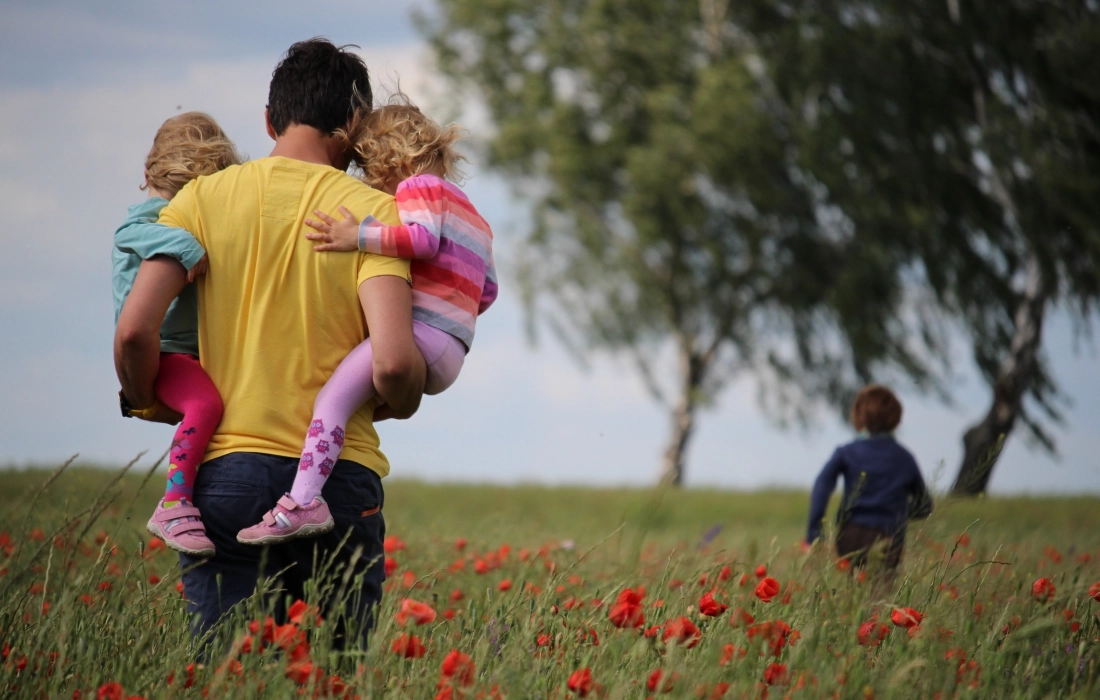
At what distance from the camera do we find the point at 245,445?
2.50 metres

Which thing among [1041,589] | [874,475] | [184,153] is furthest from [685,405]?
[184,153]

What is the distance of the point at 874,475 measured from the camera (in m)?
5.71

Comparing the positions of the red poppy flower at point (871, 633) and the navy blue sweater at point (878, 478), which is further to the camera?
the navy blue sweater at point (878, 478)

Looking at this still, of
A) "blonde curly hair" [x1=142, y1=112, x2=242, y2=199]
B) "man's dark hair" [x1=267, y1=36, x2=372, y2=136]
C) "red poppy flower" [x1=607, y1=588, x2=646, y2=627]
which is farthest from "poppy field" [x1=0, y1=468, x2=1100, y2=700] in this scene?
"man's dark hair" [x1=267, y1=36, x2=372, y2=136]

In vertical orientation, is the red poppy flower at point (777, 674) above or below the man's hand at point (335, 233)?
below

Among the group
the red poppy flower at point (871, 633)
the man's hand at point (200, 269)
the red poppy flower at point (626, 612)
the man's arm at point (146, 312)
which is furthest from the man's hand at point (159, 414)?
the red poppy flower at point (871, 633)

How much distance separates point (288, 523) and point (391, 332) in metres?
0.53

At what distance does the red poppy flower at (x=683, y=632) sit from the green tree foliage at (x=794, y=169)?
39.4 ft

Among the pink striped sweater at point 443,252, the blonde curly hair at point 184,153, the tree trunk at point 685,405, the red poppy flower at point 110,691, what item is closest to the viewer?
the red poppy flower at point 110,691

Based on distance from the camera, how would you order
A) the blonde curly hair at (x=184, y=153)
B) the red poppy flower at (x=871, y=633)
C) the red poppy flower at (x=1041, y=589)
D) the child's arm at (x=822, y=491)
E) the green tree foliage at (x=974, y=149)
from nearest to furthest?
1. the red poppy flower at (x=871, y=633)
2. the blonde curly hair at (x=184, y=153)
3. the red poppy flower at (x=1041, y=589)
4. the child's arm at (x=822, y=491)
5. the green tree foliage at (x=974, y=149)

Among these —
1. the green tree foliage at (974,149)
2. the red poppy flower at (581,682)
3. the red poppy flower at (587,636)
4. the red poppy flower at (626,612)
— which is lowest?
the red poppy flower at (587,636)

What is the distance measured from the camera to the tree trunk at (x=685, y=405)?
60.6 ft

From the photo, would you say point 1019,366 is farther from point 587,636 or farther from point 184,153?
point 184,153

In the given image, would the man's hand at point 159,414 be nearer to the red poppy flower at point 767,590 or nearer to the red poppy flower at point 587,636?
the red poppy flower at point 587,636
